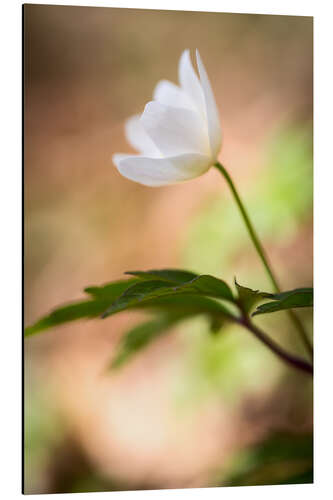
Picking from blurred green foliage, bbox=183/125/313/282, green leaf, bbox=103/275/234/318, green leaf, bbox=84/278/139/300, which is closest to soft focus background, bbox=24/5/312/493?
blurred green foliage, bbox=183/125/313/282

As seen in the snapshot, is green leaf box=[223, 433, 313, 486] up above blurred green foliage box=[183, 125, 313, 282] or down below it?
below

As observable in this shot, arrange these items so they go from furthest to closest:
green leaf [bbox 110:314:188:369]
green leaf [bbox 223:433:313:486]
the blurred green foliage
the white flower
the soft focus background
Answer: the blurred green foliage
the soft focus background
green leaf [bbox 223:433:313:486]
green leaf [bbox 110:314:188:369]
the white flower

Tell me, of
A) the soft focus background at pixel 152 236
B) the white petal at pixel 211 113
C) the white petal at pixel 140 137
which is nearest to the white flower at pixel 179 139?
the white petal at pixel 211 113

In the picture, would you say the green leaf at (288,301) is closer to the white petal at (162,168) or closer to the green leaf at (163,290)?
the green leaf at (163,290)

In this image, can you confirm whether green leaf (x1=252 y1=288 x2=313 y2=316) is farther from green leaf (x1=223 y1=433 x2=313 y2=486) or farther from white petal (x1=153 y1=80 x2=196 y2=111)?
green leaf (x1=223 y1=433 x2=313 y2=486)

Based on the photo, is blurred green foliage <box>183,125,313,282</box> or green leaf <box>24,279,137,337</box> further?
blurred green foliage <box>183,125,313,282</box>
